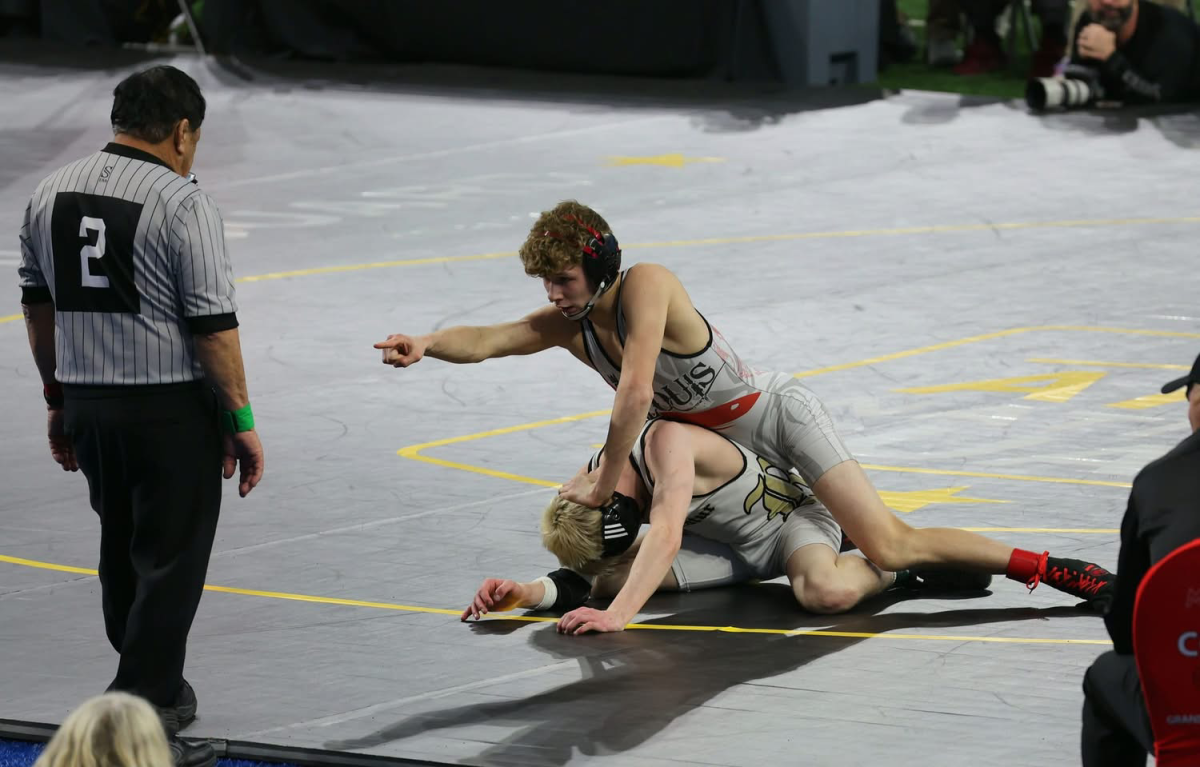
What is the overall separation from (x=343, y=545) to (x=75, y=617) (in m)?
1.16

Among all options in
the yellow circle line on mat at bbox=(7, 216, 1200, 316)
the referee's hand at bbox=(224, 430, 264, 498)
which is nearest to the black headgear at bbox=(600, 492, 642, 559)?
the referee's hand at bbox=(224, 430, 264, 498)

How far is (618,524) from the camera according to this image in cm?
636

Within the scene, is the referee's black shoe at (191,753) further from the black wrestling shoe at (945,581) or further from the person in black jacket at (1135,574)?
the black wrestling shoe at (945,581)

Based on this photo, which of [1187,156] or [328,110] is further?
[328,110]

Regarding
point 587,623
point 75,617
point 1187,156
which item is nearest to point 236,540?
point 75,617

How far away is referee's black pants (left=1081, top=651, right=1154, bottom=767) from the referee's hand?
7.60 ft

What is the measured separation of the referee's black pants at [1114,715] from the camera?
3867 millimetres

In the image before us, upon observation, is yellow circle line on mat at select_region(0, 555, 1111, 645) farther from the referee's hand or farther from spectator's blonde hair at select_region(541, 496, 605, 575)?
the referee's hand

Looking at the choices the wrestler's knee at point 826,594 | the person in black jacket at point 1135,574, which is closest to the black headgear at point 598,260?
the wrestler's knee at point 826,594

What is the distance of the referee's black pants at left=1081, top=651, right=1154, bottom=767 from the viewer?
152 inches

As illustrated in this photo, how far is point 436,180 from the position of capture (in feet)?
50.8

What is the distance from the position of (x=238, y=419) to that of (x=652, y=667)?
5.14ft

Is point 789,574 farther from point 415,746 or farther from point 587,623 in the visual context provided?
point 415,746

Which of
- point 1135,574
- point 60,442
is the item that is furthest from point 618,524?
point 1135,574
